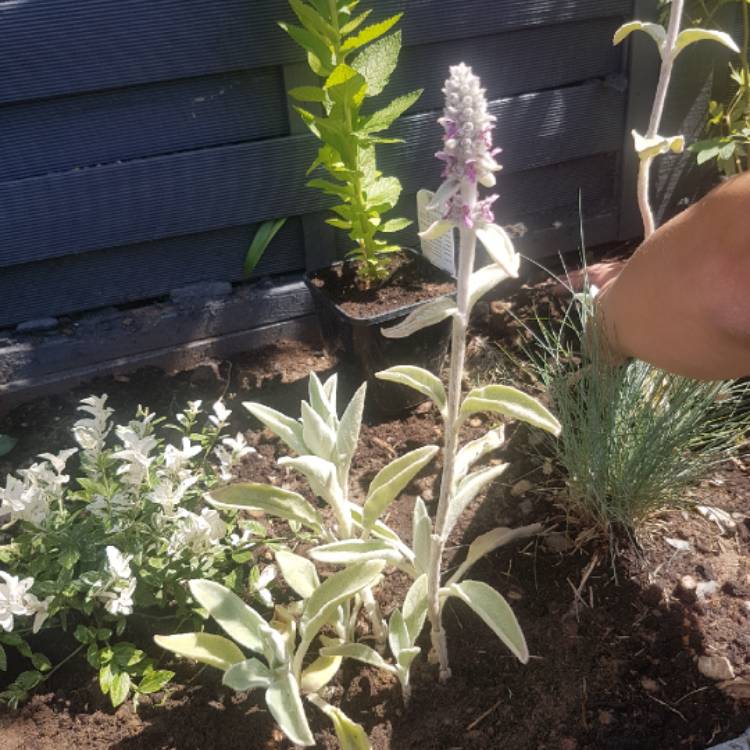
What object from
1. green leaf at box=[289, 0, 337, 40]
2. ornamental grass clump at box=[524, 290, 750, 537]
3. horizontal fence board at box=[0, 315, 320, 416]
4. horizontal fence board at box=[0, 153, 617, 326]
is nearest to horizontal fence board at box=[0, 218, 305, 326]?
horizontal fence board at box=[0, 153, 617, 326]

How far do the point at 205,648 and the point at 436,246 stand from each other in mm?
1218

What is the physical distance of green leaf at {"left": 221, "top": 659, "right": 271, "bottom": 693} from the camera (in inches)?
47.0

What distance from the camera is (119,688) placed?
53.9 inches

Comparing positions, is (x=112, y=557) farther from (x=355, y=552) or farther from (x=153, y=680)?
Answer: (x=355, y=552)

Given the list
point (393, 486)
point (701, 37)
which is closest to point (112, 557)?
point (393, 486)

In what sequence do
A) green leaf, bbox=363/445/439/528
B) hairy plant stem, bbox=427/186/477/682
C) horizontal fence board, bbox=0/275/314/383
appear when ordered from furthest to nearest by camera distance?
horizontal fence board, bbox=0/275/314/383
green leaf, bbox=363/445/439/528
hairy plant stem, bbox=427/186/477/682

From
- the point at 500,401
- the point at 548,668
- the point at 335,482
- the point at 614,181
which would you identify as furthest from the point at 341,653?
the point at 614,181

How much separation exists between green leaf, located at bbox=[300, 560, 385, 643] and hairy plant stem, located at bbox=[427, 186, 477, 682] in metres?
0.11

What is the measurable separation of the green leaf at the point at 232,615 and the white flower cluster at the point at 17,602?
0.99ft

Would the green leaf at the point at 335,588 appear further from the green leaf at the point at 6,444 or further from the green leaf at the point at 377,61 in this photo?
the green leaf at the point at 377,61

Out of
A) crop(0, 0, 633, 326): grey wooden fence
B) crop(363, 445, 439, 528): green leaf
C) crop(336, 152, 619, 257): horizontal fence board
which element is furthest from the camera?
crop(336, 152, 619, 257): horizontal fence board

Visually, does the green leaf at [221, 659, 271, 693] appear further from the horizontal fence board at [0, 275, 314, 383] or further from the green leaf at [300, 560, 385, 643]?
the horizontal fence board at [0, 275, 314, 383]

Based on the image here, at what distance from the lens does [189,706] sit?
1.45 metres

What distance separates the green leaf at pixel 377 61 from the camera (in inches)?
78.0
